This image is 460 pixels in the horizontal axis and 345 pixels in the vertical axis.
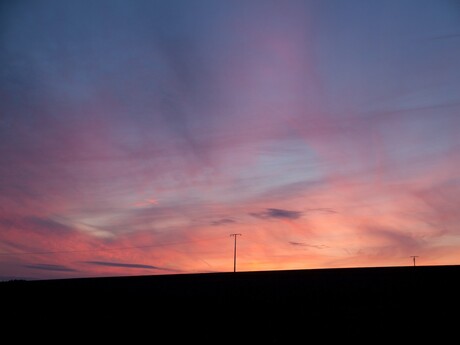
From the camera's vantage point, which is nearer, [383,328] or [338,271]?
[383,328]

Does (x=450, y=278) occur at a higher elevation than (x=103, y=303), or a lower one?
higher

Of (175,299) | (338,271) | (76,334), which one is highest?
(338,271)

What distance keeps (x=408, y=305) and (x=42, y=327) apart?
22816 millimetres

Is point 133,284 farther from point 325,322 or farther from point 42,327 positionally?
point 325,322

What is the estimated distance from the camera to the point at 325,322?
24.8 meters

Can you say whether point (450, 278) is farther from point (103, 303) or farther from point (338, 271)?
point (103, 303)

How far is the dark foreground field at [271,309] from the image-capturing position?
77.5 ft

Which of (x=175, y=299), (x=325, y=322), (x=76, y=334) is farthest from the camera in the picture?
(x=175, y=299)

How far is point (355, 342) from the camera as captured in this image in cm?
2238

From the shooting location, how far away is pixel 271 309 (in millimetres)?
28109

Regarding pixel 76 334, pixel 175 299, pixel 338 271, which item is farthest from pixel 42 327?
pixel 338 271

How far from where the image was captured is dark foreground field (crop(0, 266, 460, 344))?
23.6m

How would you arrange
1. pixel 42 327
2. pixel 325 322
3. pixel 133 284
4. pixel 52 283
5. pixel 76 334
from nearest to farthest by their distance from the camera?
pixel 325 322 → pixel 76 334 → pixel 42 327 → pixel 133 284 → pixel 52 283

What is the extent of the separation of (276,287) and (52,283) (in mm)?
24327
